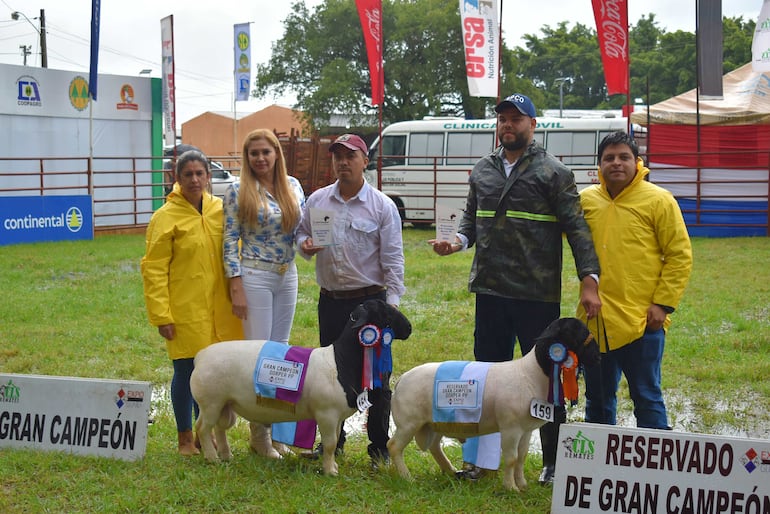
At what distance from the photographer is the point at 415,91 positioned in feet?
138

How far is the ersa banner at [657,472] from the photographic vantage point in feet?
12.0

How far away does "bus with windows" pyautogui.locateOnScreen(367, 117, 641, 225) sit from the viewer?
20953mm

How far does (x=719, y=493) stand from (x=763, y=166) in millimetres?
16198

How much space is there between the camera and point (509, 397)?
4160 millimetres

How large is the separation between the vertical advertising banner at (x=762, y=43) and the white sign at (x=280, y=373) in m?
14.8

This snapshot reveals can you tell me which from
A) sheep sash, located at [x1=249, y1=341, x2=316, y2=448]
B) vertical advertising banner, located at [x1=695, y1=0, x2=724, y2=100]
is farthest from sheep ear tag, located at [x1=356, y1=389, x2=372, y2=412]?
vertical advertising banner, located at [x1=695, y1=0, x2=724, y2=100]

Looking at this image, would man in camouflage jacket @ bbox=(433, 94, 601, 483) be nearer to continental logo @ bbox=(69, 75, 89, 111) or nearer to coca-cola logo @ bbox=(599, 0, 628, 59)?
coca-cola logo @ bbox=(599, 0, 628, 59)

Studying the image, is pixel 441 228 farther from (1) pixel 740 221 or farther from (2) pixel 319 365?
(1) pixel 740 221

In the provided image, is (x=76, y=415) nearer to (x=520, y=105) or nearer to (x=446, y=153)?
(x=520, y=105)

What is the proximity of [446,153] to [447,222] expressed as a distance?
18201mm

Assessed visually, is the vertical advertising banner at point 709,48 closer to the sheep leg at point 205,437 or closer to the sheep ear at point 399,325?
the sheep ear at point 399,325

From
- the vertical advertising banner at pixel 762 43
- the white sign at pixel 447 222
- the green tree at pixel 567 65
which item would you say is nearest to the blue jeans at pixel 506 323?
the white sign at pixel 447 222

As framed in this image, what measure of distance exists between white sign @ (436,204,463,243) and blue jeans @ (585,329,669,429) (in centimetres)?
100

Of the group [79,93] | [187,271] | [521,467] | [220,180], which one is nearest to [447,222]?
[521,467]
